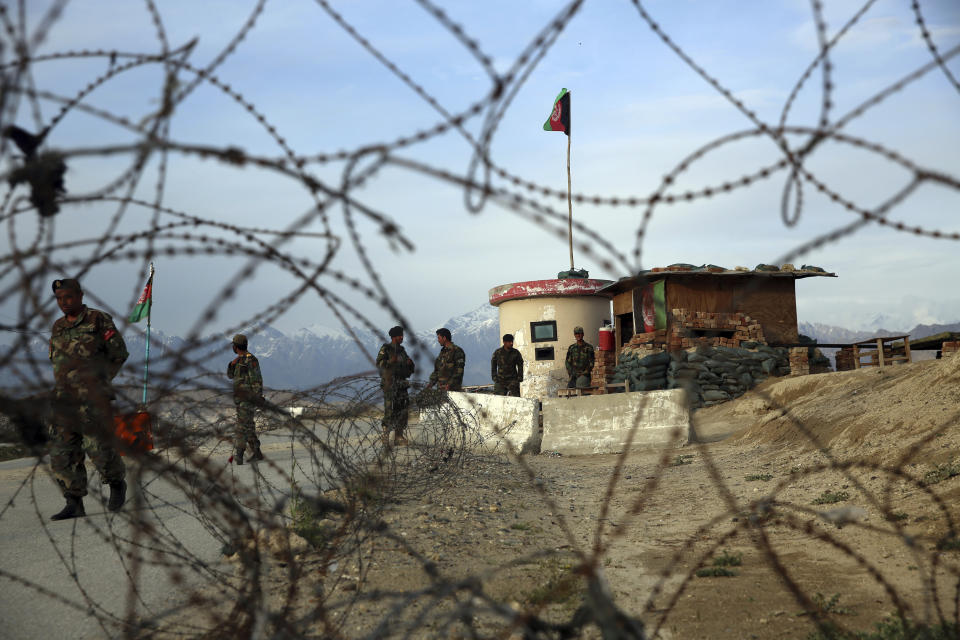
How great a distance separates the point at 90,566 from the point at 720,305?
14.7 m

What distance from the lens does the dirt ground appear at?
2.84 m

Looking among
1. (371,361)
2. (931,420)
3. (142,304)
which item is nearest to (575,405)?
(931,420)

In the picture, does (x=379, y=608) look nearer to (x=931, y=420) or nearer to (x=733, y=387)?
(x=931, y=420)

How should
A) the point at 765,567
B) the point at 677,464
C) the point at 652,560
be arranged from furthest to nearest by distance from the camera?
the point at 677,464 < the point at 652,560 < the point at 765,567

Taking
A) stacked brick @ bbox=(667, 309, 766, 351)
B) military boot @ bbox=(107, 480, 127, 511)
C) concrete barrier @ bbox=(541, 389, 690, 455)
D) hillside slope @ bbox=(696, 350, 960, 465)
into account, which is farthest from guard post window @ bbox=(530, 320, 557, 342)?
military boot @ bbox=(107, 480, 127, 511)

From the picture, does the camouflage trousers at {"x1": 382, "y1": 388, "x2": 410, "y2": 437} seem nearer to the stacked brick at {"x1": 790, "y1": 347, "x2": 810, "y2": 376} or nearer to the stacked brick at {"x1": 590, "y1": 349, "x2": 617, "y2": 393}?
the stacked brick at {"x1": 790, "y1": 347, "x2": 810, "y2": 376}

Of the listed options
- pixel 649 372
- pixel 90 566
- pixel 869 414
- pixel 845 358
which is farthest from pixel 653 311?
pixel 90 566

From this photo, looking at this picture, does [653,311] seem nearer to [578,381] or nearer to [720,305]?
[720,305]

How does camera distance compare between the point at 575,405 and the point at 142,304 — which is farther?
the point at 142,304

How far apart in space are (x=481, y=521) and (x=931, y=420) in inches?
169

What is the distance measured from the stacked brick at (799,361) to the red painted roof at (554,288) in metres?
6.13

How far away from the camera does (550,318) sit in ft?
71.1

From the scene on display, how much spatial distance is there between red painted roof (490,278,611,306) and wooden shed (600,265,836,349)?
3.60 metres

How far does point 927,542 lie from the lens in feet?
14.7
